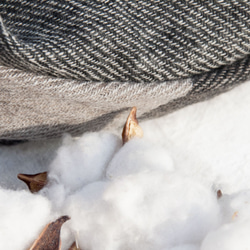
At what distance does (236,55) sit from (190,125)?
0.42 ft

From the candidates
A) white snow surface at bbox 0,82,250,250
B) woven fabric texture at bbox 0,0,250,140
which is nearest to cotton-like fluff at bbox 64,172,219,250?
white snow surface at bbox 0,82,250,250

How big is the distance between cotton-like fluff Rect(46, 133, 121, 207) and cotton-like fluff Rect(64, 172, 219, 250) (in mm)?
45

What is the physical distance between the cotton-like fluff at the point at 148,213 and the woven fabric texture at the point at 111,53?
130mm

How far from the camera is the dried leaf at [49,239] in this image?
0.30m

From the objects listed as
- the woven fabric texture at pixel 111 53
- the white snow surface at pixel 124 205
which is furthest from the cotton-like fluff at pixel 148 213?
the woven fabric texture at pixel 111 53

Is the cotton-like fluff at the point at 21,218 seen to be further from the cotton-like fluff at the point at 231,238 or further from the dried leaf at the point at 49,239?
the cotton-like fluff at the point at 231,238

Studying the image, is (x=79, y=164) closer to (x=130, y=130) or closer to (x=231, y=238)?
(x=130, y=130)

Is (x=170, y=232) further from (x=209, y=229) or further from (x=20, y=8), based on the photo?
(x=20, y=8)

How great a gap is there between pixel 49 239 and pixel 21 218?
1.2 inches

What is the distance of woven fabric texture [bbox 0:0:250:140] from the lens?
13.8 inches

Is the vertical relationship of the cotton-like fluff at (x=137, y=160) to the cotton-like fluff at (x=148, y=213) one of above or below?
above

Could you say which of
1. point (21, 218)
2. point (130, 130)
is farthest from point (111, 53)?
point (21, 218)

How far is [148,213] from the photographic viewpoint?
0.96 ft

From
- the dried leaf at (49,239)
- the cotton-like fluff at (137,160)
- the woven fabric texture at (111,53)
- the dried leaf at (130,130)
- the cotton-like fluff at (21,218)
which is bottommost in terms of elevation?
the dried leaf at (49,239)
